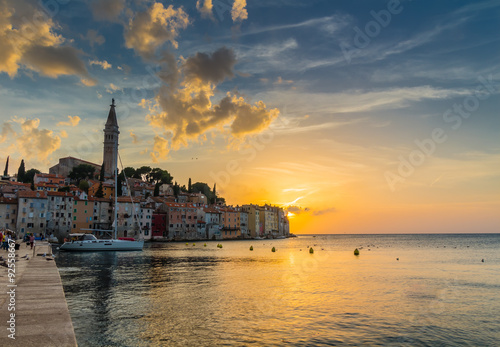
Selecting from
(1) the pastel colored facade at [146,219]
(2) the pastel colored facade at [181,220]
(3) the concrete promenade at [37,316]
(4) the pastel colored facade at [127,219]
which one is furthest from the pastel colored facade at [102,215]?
(3) the concrete promenade at [37,316]

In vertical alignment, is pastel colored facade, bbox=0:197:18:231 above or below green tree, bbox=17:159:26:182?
below

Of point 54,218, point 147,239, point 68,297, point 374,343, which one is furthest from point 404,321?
point 147,239

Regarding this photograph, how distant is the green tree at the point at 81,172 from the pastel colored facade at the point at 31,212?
52977 mm

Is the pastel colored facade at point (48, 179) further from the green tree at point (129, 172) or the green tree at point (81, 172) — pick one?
the green tree at point (129, 172)

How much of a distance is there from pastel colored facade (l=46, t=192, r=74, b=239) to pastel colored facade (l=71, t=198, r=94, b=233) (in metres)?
1.21

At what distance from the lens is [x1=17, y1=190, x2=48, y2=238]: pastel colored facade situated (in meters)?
89.8

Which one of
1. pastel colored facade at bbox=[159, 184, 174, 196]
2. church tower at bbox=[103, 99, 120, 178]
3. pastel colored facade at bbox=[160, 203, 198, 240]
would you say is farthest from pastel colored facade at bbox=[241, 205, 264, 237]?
church tower at bbox=[103, 99, 120, 178]

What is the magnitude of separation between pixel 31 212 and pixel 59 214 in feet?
23.8

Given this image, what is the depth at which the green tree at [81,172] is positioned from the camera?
144875 millimetres

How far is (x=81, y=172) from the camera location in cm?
14575

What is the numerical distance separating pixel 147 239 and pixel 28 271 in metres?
99.8

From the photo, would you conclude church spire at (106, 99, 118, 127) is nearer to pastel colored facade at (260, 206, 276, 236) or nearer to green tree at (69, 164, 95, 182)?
green tree at (69, 164, 95, 182)

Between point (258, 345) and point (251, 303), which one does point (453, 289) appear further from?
point (258, 345)

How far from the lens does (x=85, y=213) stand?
102312 mm
